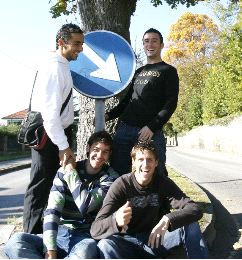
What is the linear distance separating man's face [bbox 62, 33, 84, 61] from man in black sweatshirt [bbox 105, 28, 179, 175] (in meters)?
0.85

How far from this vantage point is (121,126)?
4555mm

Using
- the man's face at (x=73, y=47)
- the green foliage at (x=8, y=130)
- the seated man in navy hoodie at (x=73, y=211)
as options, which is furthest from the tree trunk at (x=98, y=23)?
the green foliage at (x=8, y=130)

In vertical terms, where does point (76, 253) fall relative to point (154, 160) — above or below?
below

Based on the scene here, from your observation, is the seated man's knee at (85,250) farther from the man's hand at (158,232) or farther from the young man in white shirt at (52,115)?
the young man in white shirt at (52,115)

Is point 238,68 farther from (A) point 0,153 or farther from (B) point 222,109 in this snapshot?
(A) point 0,153

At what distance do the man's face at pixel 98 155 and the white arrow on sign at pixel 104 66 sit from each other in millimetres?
753

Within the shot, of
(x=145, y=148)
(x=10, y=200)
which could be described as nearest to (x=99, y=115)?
(x=145, y=148)

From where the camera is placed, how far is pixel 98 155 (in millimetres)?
3635

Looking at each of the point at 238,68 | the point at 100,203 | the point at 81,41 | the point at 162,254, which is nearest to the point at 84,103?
the point at 81,41

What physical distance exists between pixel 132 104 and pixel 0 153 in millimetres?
33717

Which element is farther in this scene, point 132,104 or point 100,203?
point 132,104

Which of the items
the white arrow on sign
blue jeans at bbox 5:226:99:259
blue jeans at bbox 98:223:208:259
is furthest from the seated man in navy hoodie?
the white arrow on sign

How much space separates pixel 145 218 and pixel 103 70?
1.47m

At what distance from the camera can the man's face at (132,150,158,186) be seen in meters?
3.43
